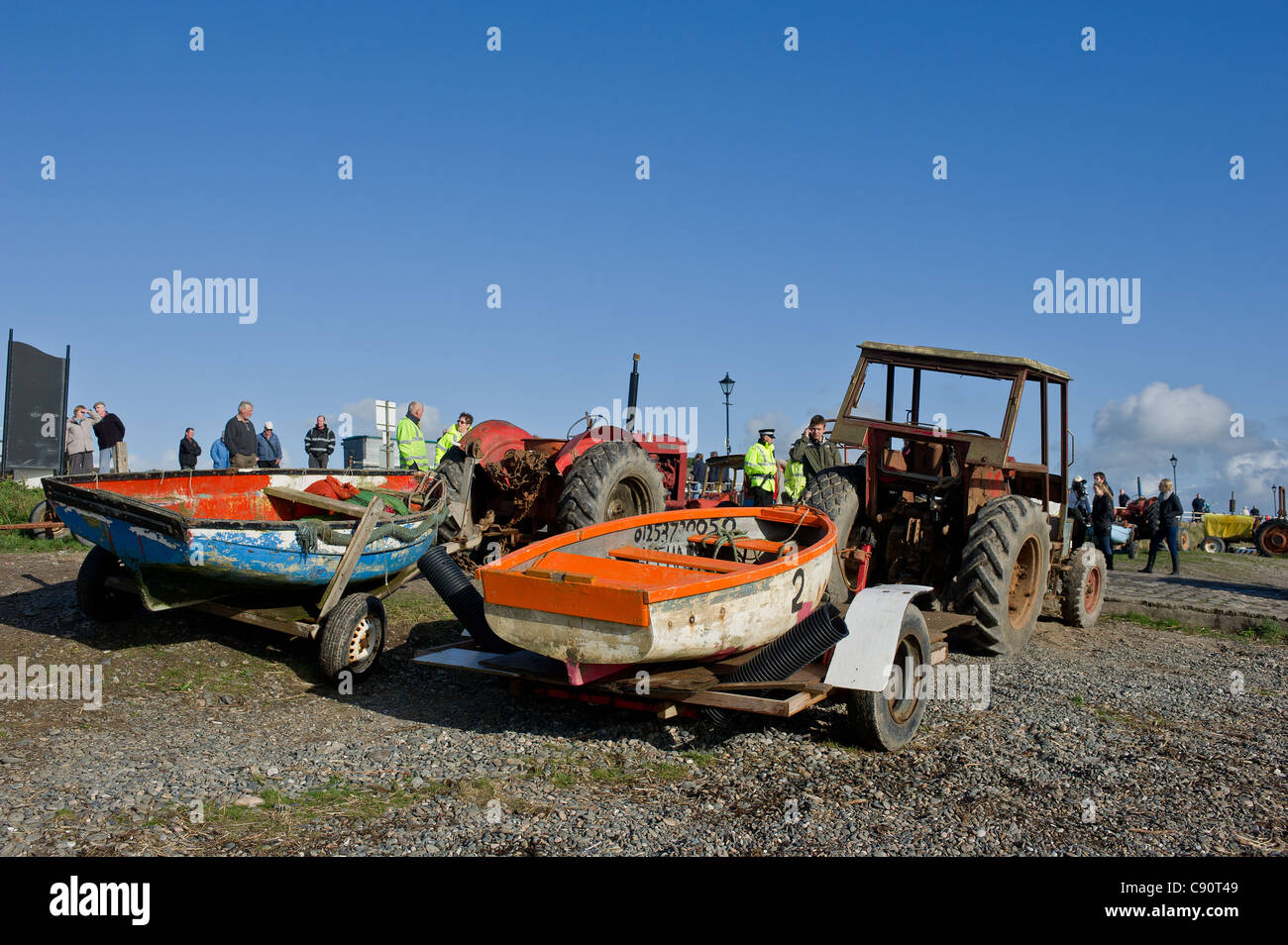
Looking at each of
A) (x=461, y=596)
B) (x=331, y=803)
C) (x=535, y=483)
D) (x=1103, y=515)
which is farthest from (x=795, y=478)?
(x=331, y=803)

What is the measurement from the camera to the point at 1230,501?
123 ft

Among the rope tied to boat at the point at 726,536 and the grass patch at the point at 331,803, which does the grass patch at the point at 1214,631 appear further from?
the grass patch at the point at 331,803

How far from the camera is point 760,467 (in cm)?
1123

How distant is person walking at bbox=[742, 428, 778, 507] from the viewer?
36.9 feet

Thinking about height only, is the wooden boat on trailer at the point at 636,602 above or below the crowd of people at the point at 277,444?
below

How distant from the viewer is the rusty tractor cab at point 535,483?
8.56 m

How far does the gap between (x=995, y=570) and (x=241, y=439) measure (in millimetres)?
10702

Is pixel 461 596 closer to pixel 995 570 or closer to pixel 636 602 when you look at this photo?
pixel 636 602

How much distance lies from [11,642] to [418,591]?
3.48m

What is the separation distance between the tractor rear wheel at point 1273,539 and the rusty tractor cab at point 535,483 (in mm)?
21975

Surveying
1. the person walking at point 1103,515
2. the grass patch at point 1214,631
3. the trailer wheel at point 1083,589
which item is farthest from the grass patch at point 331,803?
the person walking at point 1103,515

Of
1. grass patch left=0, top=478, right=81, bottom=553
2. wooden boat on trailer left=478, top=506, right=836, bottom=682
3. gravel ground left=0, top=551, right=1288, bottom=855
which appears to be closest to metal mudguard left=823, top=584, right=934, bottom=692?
wooden boat on trailer left=478, top=506, right=836, bottom=682
